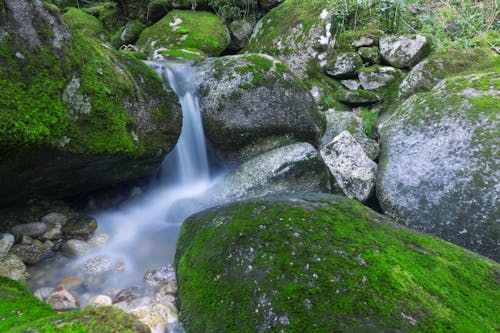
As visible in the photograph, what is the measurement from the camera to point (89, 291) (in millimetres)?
3646

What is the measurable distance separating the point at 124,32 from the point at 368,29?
8443 mm

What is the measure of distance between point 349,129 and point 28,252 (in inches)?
223

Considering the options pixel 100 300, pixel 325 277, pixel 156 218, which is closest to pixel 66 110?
pixel 100 300

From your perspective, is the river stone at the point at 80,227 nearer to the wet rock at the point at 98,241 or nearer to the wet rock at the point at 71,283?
the wet rock at the point at 98,241

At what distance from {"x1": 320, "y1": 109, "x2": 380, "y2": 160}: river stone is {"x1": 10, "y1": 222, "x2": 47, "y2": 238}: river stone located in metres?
4.95

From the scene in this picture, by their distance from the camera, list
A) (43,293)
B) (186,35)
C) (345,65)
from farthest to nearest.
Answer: (186,35)
(345,65)
(43,293)

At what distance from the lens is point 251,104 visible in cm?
573

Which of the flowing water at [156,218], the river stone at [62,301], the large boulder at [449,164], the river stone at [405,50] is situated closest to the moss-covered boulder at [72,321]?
the river stone at [62,301]

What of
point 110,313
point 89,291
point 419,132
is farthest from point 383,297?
point 419,132

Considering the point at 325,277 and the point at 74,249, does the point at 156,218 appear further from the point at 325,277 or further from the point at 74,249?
the point at 325,277

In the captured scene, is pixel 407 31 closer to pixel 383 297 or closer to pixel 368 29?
pixel 368 29

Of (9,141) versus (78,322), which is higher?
(9,141)

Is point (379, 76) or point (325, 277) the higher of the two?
point (325, 277)

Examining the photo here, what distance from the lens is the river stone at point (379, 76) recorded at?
775 cm
